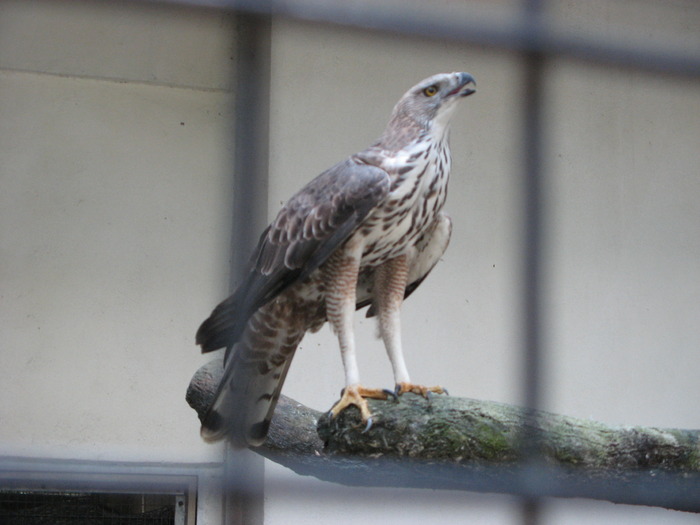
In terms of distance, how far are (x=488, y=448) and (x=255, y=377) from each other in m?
0.76

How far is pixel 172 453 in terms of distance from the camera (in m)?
3.73

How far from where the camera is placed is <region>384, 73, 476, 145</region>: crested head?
240cm

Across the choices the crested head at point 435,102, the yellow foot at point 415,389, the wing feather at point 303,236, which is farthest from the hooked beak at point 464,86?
the yellow foot at point 415,389

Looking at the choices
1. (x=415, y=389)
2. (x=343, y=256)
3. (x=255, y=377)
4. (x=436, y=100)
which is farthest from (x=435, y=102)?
(x=255, y=377)

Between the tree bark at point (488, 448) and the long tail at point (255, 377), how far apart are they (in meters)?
0.31

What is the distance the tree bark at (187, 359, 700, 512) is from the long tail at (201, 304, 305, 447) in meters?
0.31

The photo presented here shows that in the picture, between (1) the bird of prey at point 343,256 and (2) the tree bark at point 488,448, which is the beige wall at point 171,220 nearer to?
(1) the bird of prey at point 343,256

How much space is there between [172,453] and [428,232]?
5.39 feet

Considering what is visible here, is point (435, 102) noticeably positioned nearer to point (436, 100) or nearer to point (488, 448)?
point (436, 100)

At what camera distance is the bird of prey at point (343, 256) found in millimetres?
2336

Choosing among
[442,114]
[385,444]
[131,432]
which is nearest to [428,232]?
[442,114]

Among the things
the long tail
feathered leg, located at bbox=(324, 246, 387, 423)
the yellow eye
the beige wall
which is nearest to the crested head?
the yellow eye

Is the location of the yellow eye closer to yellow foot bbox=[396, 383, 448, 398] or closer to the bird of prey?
the bird of prey

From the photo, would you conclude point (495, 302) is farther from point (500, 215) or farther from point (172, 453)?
point (172, 453)
